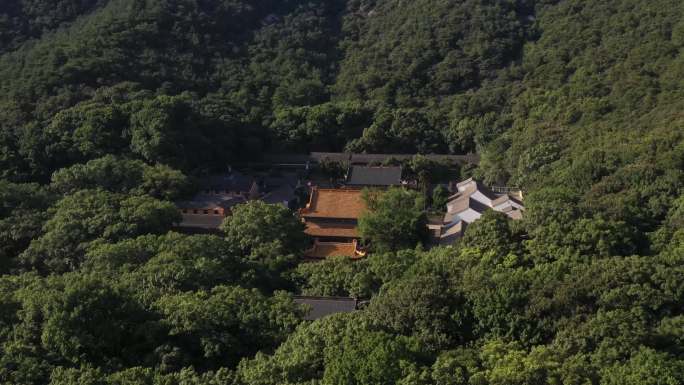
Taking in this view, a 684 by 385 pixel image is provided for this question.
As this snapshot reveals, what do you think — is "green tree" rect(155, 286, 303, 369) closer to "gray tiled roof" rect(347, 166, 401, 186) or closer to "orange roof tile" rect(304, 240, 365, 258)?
"orange roof tile" rect(304, 240, 365, 258)

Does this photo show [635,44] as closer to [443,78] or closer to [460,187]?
[443,78]

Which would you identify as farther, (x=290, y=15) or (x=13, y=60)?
(x=290, y=15)

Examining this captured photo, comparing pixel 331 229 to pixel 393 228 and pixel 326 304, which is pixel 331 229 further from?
pixel 326 304

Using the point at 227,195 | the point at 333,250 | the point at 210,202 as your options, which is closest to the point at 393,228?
the point at 333,250

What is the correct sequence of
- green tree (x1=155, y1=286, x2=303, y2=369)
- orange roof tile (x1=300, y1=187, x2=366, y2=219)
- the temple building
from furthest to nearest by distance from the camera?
orange roof tile (x1=300, y1=187, x2=366, y2=219) < the temple building < green tree (x1=155, y1=286, x2=303, y2=369)

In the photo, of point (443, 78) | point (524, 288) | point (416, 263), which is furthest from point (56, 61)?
point (524, 288)

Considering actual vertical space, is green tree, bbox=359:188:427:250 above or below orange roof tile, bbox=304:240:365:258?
above

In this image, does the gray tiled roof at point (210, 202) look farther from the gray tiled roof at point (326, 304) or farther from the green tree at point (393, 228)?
the gray tiled roof at point (326, 304)

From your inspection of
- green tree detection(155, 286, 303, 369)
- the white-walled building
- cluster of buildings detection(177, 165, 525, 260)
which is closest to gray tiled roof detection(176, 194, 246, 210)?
cluster of buildings detection(177, 165, 525, 260)
